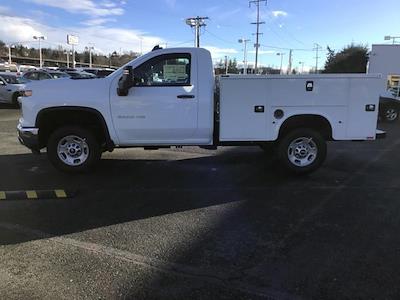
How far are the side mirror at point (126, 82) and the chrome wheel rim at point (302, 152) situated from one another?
292cm

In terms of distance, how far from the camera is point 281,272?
13.7ft

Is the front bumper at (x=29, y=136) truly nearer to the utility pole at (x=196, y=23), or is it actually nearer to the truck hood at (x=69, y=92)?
the truck hood at (x=69, y=92)

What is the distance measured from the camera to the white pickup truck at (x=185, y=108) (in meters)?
7.48

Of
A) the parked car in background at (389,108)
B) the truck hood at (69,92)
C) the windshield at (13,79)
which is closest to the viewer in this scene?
the truck hood at (69,92)

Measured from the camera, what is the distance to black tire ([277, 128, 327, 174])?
308 inches

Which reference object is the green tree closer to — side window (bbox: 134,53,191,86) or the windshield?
the windshield

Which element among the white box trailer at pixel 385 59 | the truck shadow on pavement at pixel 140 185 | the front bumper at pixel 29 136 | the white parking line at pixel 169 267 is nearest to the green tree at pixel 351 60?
the white box trailer at pixel 385 59

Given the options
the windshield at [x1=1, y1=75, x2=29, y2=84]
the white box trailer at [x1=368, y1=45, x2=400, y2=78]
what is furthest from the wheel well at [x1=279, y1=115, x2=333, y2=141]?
the white box trailer at [x1=368, y1=45, x2=400, y2=78]

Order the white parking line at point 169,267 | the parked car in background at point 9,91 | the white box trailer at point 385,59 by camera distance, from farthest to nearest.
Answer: the white box trailer at point 385,59
the parked car in background at point 9,91
the white parking line at point 169,267

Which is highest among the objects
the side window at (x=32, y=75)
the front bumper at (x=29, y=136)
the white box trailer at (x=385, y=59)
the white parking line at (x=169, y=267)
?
the white box trailer at (x=385, y=59)

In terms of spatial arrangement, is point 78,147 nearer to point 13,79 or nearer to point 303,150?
point 303,150

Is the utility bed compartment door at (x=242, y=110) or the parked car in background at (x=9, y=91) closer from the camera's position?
the utility bed compartment door at (x=242, y=110)

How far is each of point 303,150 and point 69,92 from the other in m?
4.07

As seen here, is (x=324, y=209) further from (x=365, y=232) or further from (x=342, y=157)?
(x=342, y=157)
